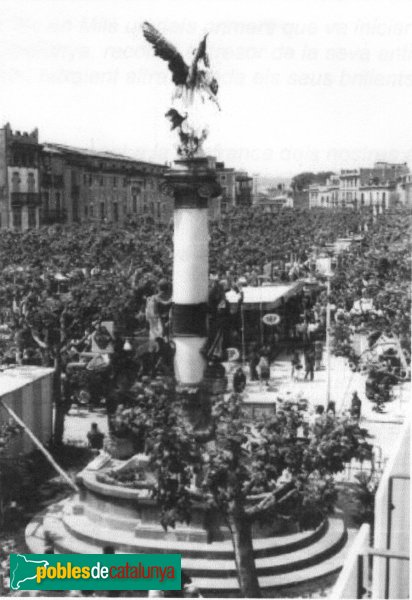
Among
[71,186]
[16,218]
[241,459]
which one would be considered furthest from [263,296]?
[71,186]

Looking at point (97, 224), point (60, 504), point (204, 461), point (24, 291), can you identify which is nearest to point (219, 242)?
point (97, 224)

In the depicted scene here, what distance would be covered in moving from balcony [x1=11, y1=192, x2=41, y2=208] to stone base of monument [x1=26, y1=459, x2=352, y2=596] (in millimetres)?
42452

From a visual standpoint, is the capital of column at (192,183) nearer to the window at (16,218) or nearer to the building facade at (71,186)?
the building facade at (71,186)

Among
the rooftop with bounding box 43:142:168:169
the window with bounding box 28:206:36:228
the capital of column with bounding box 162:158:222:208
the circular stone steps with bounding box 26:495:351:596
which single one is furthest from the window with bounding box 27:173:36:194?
the circular stone steps with bounding box 26:495:351:596

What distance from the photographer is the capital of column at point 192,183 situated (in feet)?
58.0

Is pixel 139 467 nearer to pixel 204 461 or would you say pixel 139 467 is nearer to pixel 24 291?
pixel 204 461

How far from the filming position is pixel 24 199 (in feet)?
194

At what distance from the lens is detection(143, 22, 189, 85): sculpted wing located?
54.1 ft

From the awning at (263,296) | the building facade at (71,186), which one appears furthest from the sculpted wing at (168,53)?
the building facade at (71,186)

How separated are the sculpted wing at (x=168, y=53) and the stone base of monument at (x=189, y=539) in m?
7.47

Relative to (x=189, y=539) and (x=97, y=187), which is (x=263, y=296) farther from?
(x=97, y=187)

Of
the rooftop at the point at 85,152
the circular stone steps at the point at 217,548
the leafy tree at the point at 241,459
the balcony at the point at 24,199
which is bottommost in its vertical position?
the circular stone steps at the point at 217,548

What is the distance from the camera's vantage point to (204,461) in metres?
12.4

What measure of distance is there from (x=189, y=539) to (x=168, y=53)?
851 centimetres
